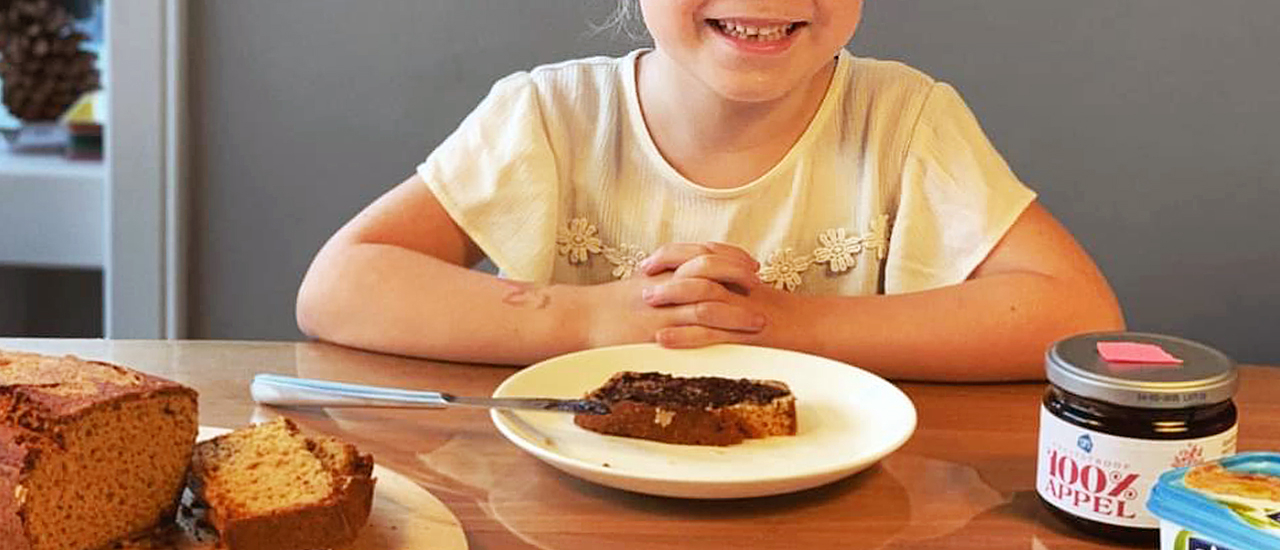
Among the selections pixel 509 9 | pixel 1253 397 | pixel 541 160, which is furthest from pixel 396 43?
pixel 1253 397

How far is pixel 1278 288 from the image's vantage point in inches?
80.5

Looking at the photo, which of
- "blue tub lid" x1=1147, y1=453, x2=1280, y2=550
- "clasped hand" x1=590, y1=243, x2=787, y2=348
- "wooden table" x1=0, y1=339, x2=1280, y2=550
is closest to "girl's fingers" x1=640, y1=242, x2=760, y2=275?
"clasped hand" x1=590, y1=243, x2=787, y2=348

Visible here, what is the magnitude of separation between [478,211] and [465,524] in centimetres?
57

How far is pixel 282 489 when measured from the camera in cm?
83

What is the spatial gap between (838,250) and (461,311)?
40 cm

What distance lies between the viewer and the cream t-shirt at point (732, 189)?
140cm

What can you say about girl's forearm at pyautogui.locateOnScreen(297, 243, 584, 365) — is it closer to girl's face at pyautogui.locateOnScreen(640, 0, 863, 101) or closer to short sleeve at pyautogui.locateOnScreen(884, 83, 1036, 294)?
girl's face at pyautogui.locateOnScreen(640, 0, 863, 101)

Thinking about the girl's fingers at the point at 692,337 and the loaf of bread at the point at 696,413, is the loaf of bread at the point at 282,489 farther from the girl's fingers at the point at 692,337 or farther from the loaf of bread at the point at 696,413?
the girl's fingers at the point at 692,337

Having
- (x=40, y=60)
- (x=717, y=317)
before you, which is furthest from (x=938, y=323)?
(x=40, y=60)

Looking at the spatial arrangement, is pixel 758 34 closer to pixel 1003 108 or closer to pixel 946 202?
pixel 946 202

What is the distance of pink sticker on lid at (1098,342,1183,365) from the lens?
2.80 feet

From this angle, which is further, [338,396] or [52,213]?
[52,213]

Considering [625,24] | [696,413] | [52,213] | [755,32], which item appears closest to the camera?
[696,413]

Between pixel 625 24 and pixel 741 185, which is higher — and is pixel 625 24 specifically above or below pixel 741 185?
above
